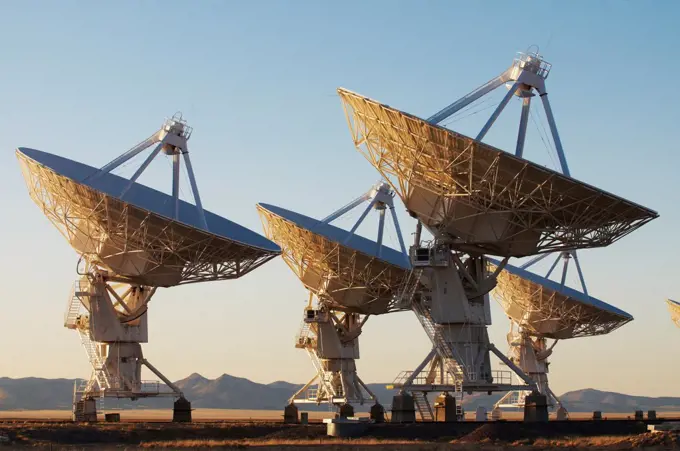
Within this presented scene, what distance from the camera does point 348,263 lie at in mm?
58688

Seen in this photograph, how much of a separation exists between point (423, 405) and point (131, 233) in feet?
52.0

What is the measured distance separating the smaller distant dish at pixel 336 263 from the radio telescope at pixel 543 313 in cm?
716

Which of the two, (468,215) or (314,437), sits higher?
(468,215)

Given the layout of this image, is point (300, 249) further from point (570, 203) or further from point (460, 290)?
point (570, 203)

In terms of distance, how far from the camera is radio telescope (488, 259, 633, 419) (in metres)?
66.1

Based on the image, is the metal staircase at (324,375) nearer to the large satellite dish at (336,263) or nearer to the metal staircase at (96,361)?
the large satellite dish at (336,263)

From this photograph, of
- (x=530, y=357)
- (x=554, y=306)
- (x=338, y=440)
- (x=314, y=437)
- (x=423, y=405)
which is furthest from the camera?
(x=530, y=357)

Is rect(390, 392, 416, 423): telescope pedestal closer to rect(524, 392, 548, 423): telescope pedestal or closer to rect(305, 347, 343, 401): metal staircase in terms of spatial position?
rect(524, 392, 548, 423): telescope pedestal

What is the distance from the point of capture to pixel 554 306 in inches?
2633

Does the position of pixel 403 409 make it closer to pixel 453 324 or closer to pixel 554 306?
pixel 453 324

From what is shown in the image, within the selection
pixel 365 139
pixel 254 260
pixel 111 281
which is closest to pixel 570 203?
pixel 365 139

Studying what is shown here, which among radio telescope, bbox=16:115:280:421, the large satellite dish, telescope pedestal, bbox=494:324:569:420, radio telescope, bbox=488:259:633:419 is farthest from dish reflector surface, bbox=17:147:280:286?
telescope pedestal, bbox=494:324:569:420

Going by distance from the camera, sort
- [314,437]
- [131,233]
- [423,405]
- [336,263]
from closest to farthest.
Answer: [314,437] < [131,233] < [423,405] < [336,263]

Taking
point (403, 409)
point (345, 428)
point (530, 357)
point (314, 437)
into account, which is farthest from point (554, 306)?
point (314, 437)
